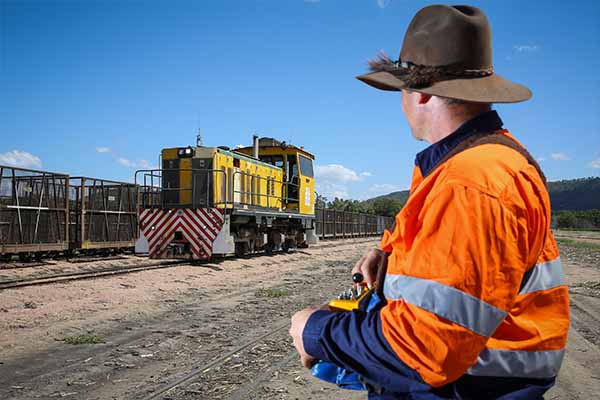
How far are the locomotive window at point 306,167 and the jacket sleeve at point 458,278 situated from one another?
18234 mm

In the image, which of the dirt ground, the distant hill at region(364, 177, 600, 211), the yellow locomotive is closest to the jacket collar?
the dirt ground

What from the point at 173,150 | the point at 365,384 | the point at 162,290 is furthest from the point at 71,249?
the point at 365,384

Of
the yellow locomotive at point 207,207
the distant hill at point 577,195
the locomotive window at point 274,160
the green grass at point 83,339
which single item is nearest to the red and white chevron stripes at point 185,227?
the yellow locomotive at point 207,207

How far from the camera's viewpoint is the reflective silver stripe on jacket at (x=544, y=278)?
1.32 metres

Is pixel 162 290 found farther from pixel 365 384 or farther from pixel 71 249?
pixel 365 384

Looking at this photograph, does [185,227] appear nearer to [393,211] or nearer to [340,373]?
[340,373]

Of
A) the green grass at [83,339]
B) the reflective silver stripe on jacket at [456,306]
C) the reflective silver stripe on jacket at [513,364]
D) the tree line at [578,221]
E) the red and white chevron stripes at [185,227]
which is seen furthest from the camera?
the tree line at [578,221]

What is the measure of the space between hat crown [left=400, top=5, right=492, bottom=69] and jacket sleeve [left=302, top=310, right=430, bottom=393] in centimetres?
76

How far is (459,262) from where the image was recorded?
1.16 meters

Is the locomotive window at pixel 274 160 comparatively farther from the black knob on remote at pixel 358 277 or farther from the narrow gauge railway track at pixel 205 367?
the black knob on remote at pixel 358 277

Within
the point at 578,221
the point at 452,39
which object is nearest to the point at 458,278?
the point at 452,39

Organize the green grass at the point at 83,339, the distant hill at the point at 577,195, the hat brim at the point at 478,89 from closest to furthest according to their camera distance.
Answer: the hat brim at the point at 478,89, the green grass at the point at 83,339, the distant hill at the point at 577,195

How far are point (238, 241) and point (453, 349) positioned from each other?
1421cm

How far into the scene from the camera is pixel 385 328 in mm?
1258
